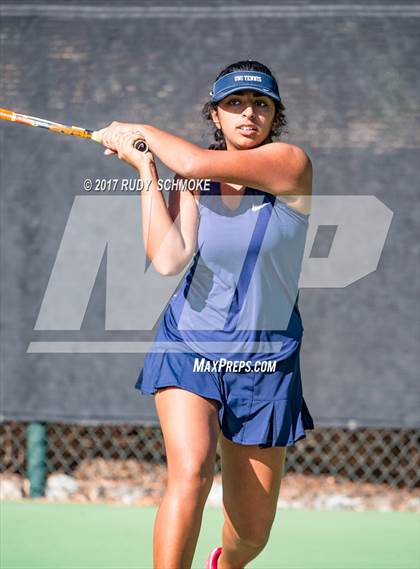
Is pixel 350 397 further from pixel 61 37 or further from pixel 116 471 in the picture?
pixel 61 37

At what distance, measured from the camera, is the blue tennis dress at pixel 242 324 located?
10.8 ft

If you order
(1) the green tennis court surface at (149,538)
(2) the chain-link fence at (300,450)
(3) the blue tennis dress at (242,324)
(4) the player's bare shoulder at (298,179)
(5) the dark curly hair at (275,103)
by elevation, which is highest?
(5) the dark curly hair at (275,103)

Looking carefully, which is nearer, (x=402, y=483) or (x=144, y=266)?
(x=144, y=266)

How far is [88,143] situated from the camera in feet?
17.6

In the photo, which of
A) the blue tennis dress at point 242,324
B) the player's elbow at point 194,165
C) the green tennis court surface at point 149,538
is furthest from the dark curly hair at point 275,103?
the green tennis court surface at point 149,538

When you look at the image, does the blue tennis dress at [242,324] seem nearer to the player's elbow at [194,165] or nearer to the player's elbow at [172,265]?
the player's elbow at [172,265]

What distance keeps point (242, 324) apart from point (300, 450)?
2537mm

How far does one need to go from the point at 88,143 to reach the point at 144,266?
64cm

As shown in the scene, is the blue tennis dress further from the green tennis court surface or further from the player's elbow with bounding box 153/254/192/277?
the green tennis court surface

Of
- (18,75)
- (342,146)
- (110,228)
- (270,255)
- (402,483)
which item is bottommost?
(402,483)

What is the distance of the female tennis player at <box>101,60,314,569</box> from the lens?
3244mm

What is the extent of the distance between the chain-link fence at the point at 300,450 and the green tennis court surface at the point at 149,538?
37 centimetres

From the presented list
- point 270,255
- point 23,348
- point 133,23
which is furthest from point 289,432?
point 133,23

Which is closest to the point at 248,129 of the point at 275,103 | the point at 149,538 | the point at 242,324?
the point at 275,103
